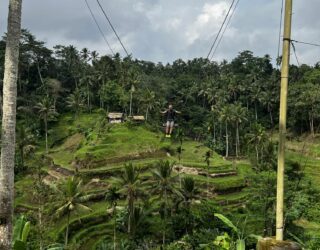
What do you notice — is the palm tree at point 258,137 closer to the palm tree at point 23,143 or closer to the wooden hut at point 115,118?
the wooden hut at point 115,118

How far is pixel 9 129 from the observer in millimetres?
7715

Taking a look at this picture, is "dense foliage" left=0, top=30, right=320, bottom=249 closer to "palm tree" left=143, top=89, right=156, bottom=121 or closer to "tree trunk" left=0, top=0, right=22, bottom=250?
"palm tree" left=143, top=89, right=156, bottom=121

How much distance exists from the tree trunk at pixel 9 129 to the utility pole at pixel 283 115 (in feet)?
14.4

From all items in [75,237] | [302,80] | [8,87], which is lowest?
[75,237]

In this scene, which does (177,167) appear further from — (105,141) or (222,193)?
(105,141)

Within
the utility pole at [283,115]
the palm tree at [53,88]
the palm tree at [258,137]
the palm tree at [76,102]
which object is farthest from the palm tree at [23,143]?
the utility pole at [283,115]

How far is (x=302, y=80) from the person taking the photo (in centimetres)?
8819

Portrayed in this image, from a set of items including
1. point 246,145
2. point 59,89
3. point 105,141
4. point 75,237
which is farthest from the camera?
point 59,89

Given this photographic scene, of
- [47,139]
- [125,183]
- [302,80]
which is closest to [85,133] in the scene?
[47,139]

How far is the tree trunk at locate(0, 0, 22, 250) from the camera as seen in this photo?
7.52 meters

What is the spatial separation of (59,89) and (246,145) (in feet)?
113

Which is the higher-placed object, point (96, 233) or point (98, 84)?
point (98, 84)

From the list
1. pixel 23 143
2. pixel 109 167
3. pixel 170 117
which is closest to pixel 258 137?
pixel 109 167

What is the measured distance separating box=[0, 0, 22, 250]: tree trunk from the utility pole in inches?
173
